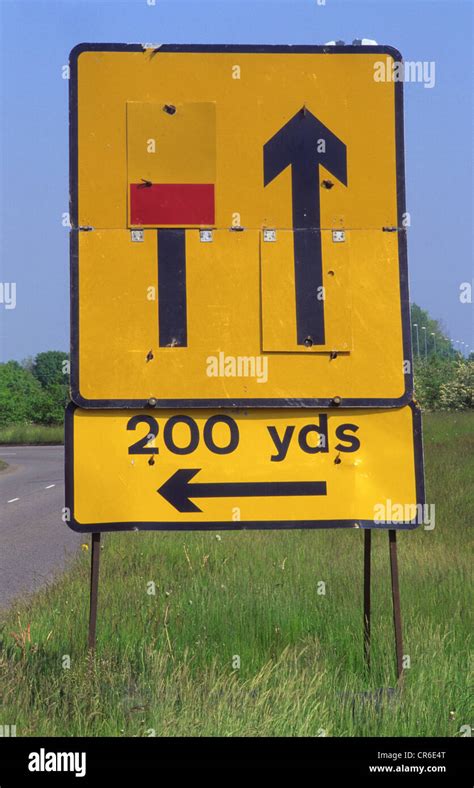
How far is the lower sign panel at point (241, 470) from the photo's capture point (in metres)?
5.46

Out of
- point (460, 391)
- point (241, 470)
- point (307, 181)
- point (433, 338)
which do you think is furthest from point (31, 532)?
point (433, 338)

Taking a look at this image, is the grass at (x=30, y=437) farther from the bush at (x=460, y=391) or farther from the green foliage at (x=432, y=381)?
the green foliage at (x=432, y=381)

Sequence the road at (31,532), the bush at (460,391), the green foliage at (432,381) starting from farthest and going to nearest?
1. the green foliage at (432,381)
2. the bush at (460,391)
3. the road at (31,532)

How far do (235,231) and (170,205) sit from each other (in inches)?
13.2

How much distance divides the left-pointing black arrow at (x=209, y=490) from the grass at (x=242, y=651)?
677mm

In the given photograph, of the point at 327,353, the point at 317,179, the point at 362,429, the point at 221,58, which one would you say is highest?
the point at 221,58

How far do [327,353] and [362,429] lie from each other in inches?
15.9

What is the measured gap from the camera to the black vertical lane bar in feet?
18.1

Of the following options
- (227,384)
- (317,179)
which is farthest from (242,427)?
(317,179)

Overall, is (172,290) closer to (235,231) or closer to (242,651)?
(235,231)

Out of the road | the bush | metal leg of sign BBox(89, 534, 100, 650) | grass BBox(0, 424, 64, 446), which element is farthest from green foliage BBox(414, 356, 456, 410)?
metal leg of sign BBox(89, 534, 100, 650)

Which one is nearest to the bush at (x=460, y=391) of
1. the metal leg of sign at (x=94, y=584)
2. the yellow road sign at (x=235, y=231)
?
the yellow road sign at (x=235, y=231)

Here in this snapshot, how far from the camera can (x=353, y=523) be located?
5484 mm

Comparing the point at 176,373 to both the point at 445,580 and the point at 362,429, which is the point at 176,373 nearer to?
the point at 362,429
